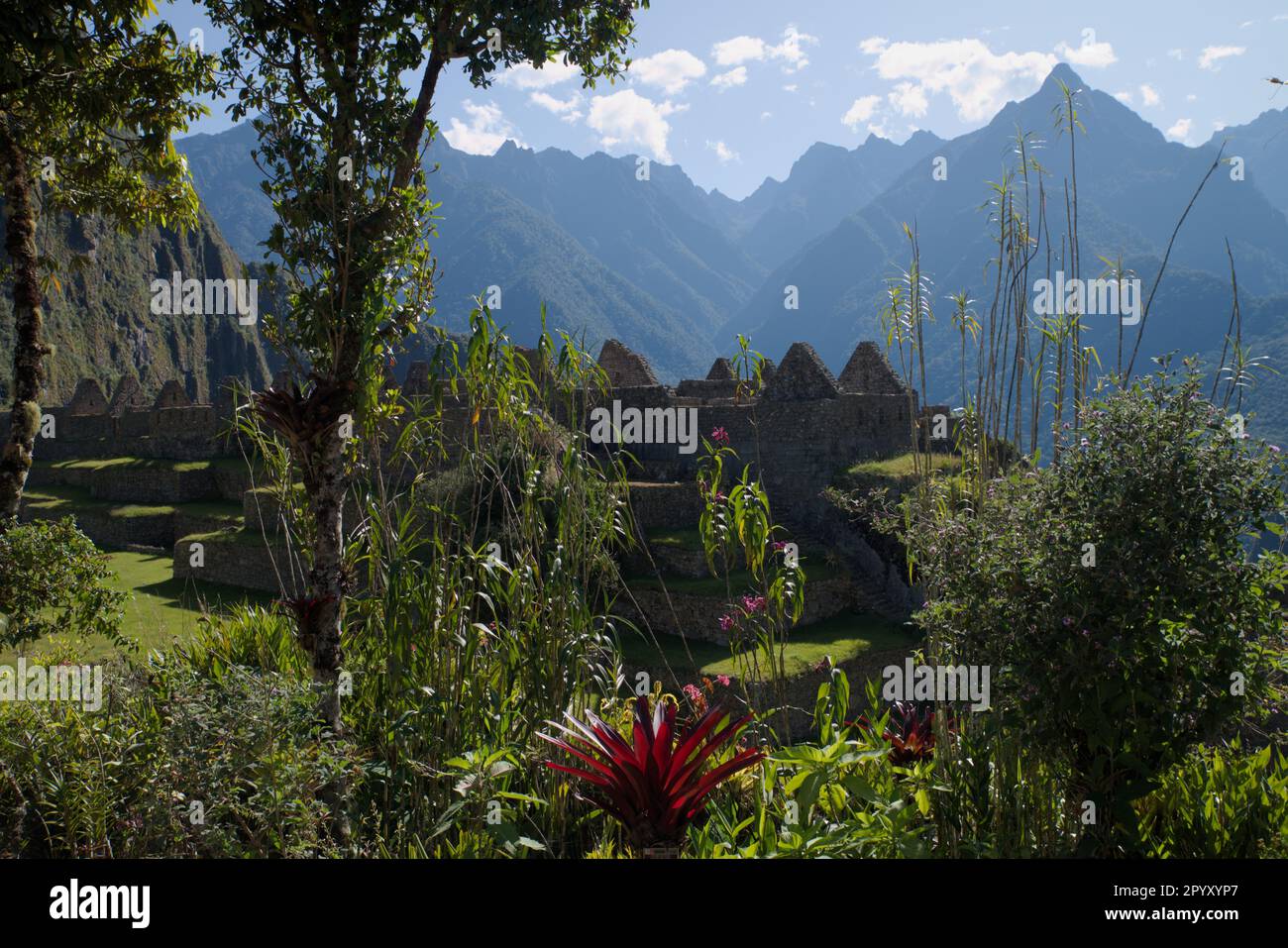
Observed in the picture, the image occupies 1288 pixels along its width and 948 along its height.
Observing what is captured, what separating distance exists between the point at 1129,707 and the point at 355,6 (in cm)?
375

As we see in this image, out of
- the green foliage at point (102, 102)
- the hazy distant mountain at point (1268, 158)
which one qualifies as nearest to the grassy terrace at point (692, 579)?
the green foliage at point (102, 102)

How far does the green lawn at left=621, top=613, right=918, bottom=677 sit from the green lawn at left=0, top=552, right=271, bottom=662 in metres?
4.89

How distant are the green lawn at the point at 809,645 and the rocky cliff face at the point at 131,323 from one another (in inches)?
1422

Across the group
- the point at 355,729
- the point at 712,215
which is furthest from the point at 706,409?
the point at 712,215

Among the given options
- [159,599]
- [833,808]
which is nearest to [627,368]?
[159,599]

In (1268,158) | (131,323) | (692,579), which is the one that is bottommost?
(692,579)

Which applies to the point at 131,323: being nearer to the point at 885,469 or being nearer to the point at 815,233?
the point at 885,469

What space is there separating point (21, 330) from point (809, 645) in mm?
9460

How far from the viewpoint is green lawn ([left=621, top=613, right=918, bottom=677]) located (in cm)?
Answer: 1120

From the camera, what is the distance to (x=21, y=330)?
16.3 ft

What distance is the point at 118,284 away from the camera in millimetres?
61781

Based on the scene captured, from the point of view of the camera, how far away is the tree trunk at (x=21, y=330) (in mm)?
4844

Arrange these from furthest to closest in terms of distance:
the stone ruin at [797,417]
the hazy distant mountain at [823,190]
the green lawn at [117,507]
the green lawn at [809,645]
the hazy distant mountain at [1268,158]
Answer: the hazy distant mountain at [823,190], the hazy distant mountain at [1268,158], the green lawn at [117,507], the stone ruin at [797,417], the green lawn at [809,645]

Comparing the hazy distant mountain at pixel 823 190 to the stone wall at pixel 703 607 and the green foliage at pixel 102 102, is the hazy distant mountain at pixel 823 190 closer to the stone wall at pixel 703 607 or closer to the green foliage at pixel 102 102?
the stone wall at pixel 703 607
